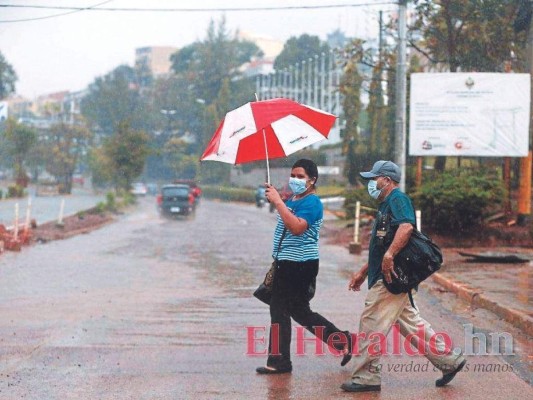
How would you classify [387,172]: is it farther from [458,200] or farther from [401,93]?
[458,200]

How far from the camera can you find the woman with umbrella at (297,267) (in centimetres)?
763

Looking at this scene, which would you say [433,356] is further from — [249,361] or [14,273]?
[14,273]

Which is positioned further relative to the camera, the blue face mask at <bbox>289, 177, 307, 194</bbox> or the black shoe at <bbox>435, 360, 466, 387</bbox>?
the blue face mask at <bbox>289, 177, 307, 194</bbox>

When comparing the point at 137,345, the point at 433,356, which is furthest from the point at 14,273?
the point at 433,356

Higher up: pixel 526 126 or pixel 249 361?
pixel 526 126

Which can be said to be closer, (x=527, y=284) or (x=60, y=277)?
(x=527, y=284)

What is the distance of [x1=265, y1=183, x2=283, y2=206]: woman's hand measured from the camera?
283 inches

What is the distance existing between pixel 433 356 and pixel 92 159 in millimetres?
80979

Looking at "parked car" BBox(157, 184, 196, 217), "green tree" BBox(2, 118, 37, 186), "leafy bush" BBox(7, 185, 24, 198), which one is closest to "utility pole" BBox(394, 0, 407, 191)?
"parked car" BBox(157, 184, 196, 217)

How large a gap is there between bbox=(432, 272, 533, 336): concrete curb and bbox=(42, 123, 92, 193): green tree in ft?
248

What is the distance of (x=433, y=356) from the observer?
7.41m

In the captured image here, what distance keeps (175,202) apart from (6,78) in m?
48.7

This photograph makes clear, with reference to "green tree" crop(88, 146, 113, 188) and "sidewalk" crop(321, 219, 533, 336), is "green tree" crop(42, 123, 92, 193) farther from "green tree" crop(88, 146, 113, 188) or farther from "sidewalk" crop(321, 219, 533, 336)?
"sidewalk" crop(321, 219, 533, 336)

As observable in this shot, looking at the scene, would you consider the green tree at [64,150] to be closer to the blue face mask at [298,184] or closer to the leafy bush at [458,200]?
the leafy bush at [458,200]
